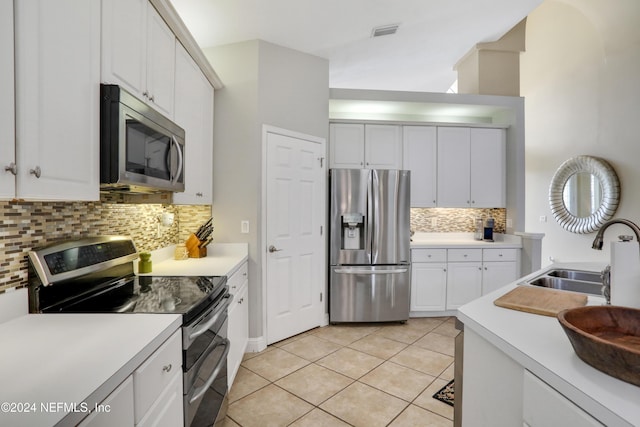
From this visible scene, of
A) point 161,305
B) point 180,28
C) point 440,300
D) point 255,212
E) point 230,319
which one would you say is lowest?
point 440,300

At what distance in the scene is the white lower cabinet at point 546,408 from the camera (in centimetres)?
66

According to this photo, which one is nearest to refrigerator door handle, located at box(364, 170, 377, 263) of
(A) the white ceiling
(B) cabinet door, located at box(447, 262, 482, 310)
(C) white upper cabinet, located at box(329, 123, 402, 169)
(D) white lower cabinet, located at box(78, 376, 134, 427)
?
(C) white upper cabinet, located at box(329, 123, 402, 169)

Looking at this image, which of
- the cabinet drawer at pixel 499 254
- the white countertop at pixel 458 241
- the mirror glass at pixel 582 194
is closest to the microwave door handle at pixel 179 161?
the white countertop at pixel 458 241

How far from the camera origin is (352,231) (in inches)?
130

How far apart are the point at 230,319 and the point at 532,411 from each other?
1755mm

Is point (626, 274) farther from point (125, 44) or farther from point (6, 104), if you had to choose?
point (125, 44)

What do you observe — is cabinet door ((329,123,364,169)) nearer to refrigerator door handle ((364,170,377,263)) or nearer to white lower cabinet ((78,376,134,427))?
refrigerator door handle ((364,170,377,263))

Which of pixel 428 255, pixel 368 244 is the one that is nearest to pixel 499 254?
pixel 428 255

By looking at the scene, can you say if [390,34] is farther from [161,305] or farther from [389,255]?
[161,305]

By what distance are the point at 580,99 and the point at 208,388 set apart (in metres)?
6.23

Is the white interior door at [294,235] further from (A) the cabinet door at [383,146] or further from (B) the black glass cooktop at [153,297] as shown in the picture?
(B) the black glass cooktop at [153,297]

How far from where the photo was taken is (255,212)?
9.07 ft

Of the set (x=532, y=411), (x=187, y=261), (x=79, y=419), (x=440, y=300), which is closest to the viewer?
(x=79, y=419)

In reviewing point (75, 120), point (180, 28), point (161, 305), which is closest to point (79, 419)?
point (161, 305)
